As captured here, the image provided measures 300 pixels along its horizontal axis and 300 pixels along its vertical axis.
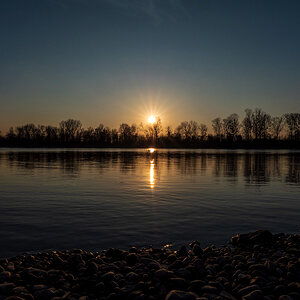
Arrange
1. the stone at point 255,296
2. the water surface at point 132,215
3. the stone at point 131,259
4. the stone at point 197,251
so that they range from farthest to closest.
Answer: the water surface at point 132,215
the stone at point 197,251
the stone at point 131,259
the stone at point 255,296

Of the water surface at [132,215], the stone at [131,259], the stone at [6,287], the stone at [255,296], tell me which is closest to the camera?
the stone at [255,296]

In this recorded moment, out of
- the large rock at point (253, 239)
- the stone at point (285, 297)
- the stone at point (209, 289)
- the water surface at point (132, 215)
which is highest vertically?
the stone at point (285, 297)

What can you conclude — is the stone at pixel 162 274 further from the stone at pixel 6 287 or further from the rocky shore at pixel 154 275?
the stone at pixel 6 287

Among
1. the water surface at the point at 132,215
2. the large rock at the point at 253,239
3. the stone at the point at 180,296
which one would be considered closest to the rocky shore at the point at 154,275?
the stone at the point at 180,296

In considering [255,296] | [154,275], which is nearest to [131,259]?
[154,275]

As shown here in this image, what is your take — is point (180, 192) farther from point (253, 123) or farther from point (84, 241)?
point (253, 123)

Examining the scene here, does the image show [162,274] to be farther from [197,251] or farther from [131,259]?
[197,251]

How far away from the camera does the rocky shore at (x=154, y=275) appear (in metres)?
6.05

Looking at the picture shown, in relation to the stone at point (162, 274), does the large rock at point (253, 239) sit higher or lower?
lower

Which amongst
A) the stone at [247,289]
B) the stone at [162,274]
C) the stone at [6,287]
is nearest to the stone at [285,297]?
the stone at [247,289]

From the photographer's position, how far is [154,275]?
6852 millimetres

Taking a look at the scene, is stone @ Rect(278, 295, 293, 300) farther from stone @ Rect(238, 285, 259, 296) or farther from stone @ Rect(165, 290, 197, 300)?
stone @ Rect(165, 290, 197, 300)

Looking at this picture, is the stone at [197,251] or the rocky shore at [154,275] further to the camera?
the stone at [197,251]

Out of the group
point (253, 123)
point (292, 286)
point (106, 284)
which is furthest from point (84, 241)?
point (253, 123)
